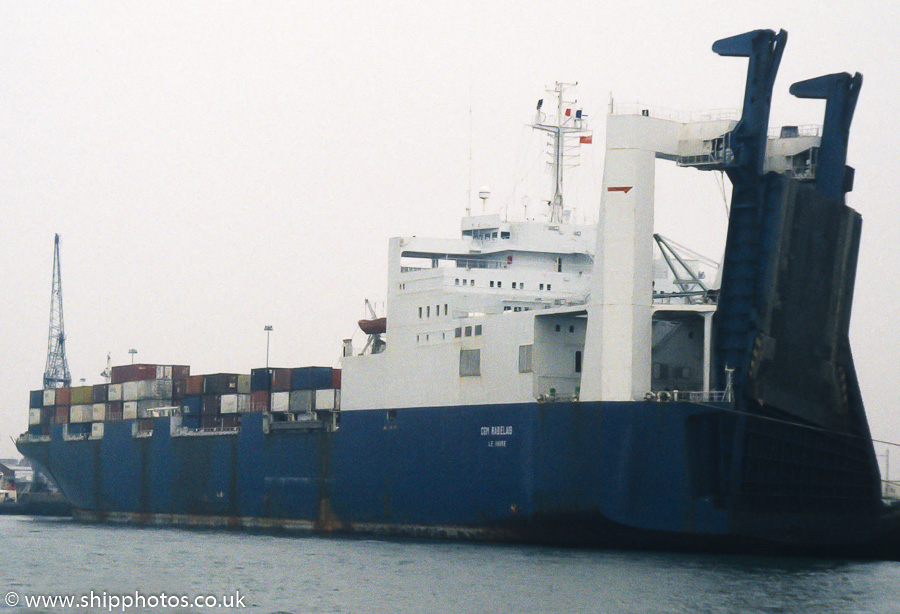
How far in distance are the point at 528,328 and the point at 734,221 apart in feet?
24.4

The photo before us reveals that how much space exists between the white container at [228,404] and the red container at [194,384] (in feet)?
5.88

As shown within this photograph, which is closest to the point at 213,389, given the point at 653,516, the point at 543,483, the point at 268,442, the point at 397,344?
the point at 268,442

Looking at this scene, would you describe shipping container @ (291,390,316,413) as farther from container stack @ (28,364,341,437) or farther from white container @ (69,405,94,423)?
white container @ (69,405,94,423)

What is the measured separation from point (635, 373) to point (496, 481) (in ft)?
20.5

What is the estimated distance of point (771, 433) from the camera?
122ft

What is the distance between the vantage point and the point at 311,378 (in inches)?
2055

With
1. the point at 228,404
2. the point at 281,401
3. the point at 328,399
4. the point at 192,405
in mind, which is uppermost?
the point at 328,399

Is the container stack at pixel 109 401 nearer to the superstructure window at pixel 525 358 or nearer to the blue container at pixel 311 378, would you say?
the blue container at pixel 311 378

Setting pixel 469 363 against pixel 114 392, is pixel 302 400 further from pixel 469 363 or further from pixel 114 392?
pixel 114 392

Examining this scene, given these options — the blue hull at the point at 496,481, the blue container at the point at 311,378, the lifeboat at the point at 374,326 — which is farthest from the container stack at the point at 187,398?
the lifeboat at the point at 374,326

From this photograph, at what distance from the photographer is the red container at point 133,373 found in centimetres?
6119

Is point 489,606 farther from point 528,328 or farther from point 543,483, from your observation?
point 528,328

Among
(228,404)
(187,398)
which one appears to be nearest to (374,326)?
(228,404)

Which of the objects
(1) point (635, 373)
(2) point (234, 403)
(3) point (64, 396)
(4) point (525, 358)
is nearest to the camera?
(1) point (635, 373)
